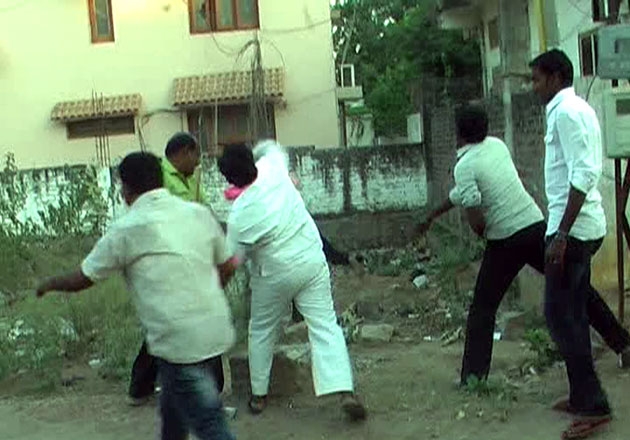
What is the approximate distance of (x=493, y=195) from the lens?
21.2 feet

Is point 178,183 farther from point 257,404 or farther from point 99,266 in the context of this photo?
point 99,266

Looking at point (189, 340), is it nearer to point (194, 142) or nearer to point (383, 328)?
point (194, 142)

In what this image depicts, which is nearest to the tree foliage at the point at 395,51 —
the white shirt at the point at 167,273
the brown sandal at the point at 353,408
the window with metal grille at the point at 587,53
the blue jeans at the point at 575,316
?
the window with metal grille at the point at 587,53

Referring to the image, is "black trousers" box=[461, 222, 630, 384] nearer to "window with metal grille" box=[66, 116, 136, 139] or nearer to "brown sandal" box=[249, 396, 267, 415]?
"brown sandal" box=[249, 396, 267, 415]

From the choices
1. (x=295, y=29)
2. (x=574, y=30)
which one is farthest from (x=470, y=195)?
(x=295, y=29)

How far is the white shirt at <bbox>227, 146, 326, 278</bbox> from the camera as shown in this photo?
6.34 m

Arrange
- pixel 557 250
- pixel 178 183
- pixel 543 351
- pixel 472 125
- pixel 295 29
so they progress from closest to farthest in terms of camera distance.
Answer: pixel 557 250 → pixel 472 125 → pixel 178 183 → pixel 543 351 → pixel 295 29

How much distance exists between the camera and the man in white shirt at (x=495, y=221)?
6.43 m

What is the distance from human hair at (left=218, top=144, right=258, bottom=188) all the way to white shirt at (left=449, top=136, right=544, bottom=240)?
1176 mm

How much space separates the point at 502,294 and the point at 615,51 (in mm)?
1715

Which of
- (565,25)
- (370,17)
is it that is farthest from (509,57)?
(370,17)

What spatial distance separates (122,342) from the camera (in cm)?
858

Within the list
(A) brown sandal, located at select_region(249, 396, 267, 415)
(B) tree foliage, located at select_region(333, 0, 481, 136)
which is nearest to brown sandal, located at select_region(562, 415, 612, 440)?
(A) brown sandal, located at select_region(249, 396, 267, 415)

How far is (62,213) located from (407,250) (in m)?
6.70
